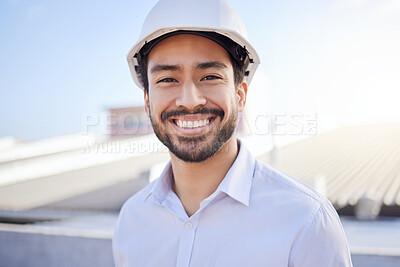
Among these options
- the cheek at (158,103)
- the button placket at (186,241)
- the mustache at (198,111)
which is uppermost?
the cheek at (158,103)

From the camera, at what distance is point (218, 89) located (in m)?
1.29

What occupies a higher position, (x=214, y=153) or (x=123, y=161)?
(x=214, y=153)

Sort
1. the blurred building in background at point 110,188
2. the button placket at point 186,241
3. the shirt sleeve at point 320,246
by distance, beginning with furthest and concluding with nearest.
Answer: the blurred building in background at point 110,188 → the button placket at point 186,241 → the shirt sleeve at point 320,246

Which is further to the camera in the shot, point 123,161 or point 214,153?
point 123,161

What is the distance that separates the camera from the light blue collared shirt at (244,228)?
41.9 inches

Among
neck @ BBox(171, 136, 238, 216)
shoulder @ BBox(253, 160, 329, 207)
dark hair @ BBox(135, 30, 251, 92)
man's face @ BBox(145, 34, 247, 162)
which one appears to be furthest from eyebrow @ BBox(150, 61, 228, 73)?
shoulder @ BBox(253, 160, 329, 207)

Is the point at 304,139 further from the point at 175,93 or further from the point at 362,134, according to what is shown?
the point at 175,93

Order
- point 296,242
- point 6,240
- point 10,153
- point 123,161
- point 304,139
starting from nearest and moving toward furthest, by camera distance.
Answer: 1. point 296,242
2. point 6,240
3. point 10,153
4. point 123,161
5. point 304,139

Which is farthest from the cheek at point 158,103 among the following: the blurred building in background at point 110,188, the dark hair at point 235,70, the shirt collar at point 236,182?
the blurred building in background at point 110,188

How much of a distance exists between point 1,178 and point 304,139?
41.6 ft

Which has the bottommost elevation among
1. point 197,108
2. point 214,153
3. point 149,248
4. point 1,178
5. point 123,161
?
point 123,161

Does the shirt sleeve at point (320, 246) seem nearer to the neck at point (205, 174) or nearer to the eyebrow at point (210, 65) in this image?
the neck at point (205, 174)

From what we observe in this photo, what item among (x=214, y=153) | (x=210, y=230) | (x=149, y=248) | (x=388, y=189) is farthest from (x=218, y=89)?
(x=388, y=189)

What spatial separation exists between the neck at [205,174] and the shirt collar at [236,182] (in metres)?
0.06
